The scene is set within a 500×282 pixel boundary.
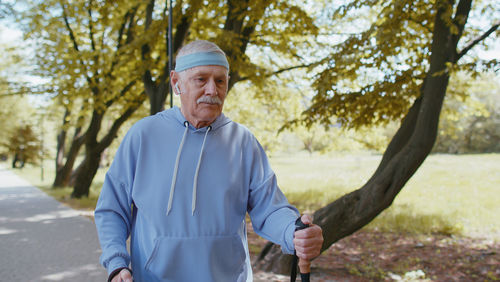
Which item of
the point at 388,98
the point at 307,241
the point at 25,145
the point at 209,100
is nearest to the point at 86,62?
the point at 388,98

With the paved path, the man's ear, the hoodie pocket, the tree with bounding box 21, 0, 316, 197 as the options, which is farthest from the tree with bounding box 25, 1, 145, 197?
the hoodie pocket

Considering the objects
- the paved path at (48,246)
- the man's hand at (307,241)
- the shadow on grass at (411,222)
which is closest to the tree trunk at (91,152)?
the paved path at (48,246)

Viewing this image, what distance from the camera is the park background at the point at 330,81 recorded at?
21.7 feet

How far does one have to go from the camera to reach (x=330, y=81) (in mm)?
6504

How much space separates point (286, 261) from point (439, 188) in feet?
45.5

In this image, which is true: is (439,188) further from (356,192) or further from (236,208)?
(236,208)

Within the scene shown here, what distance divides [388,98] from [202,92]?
5019 millimetres

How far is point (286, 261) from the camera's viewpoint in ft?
20.0

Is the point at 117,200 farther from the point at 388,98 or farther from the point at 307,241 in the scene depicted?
the point at 388,98

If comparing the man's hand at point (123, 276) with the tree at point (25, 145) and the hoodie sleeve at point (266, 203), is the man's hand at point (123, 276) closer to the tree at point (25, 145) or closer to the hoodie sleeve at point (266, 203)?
the hoodie sleeve at point (266, 203)

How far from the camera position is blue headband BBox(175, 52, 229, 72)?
1973mm

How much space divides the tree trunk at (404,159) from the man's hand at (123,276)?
4.29 meters

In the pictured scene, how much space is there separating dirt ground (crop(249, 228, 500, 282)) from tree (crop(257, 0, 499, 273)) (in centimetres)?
103

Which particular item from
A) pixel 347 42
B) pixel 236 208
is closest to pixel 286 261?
pixel 347 42
